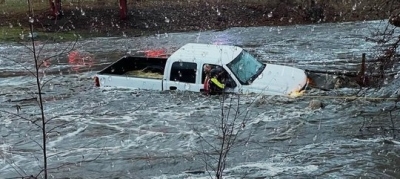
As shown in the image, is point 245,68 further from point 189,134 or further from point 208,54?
point 189,134

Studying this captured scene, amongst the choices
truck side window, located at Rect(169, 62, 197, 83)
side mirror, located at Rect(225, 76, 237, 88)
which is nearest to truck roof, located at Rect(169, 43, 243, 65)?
truck side window, located at Rect(169, 62, 197, 83)

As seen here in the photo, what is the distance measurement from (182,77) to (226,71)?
1129 mm

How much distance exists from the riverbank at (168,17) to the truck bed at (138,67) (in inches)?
488

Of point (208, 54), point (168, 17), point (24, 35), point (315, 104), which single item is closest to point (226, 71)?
point (208, 54)

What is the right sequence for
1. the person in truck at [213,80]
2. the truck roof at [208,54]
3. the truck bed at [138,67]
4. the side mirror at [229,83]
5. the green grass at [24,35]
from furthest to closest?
1. the green grass at [24,35]
2. the truck bed at [138,67]
3. the truck roof at [208,54]
4. the person in truck at [213,80]
5. the side mirror at [229,83]

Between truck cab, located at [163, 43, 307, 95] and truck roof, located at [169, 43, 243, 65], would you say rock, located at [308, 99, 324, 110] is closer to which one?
truck cab, located at [163, 43, 307, 95]

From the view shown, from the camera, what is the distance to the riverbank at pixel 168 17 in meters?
27.3

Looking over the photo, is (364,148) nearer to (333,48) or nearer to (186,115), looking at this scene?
(186,115)

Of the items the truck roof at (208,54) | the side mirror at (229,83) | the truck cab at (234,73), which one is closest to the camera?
the truck cab at (234,73)

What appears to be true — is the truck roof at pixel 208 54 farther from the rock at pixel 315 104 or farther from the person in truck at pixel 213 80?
the rock at pixel 315 104

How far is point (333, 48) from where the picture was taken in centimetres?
2053

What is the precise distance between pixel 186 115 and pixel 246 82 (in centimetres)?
155

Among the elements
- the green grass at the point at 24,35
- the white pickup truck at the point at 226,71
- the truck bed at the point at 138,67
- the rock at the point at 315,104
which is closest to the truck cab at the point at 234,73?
the white pickup truck at the point at 226,71

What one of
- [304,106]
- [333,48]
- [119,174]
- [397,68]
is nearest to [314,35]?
Answer: [333,48]
